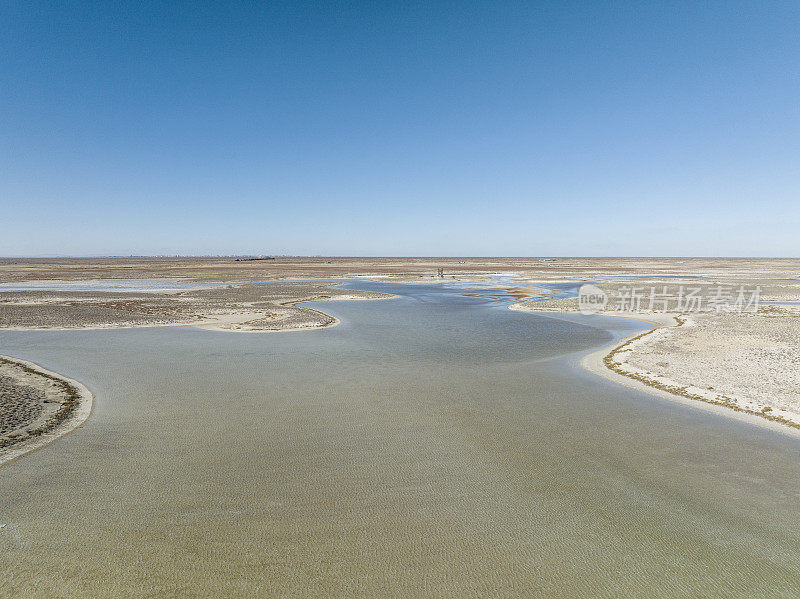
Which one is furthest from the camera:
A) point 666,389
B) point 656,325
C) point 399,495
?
point 656,325

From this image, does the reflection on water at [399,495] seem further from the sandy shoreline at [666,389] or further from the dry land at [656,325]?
the dry land at [656,325]

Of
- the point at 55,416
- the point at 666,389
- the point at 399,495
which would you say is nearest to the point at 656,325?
the point at 666,389

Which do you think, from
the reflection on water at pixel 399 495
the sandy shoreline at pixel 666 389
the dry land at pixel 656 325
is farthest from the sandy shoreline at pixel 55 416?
the sandy shoreline at pixel 666 389

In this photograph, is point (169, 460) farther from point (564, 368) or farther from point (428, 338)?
point (428, 338)

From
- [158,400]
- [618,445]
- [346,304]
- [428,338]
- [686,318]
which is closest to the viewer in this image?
[618,445]

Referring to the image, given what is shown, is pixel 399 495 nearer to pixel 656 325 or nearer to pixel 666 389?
pixel 666 389

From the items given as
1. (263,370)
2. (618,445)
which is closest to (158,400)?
(263,370)
